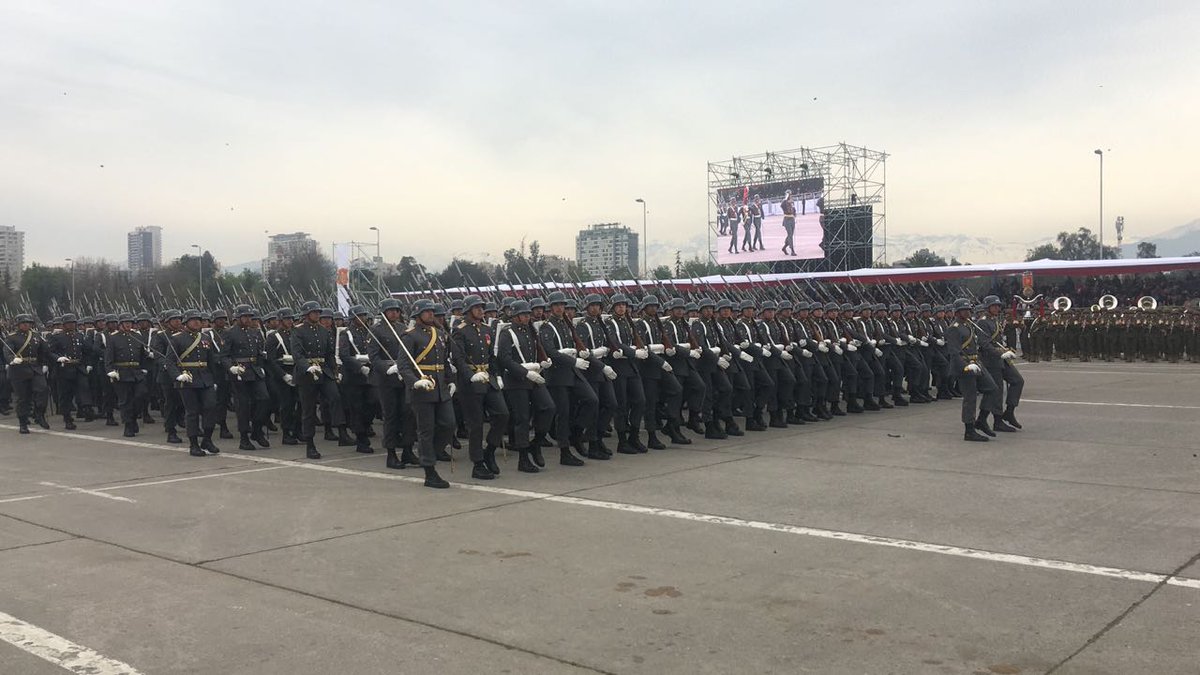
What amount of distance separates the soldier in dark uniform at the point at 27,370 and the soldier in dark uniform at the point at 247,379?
4710 millimetres

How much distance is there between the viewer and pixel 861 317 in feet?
50.7

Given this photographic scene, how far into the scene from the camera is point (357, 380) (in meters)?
12.4

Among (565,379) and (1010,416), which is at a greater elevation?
(565,379)

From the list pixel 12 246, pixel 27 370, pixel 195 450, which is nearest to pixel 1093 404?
pixel 195 450

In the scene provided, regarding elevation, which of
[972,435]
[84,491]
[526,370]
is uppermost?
[526,370]

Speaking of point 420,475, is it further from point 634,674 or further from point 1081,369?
point 1081,369

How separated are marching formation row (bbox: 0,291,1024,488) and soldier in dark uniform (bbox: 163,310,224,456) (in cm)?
3

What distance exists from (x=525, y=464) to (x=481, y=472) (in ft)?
2.04

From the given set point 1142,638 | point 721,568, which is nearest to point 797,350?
point 721,568

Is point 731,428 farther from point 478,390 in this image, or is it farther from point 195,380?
point 195,380

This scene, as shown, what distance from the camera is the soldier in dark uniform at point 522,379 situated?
9.81 meters

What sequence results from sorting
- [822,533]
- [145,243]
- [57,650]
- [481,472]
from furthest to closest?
[145,243]
[481,472]
[822,533]
[57,650]

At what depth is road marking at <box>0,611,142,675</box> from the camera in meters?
4.35

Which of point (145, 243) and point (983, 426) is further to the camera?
point (145, 243)
